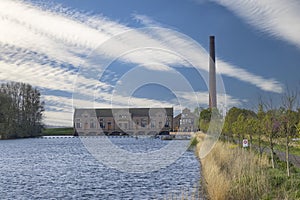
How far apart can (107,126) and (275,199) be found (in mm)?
121732

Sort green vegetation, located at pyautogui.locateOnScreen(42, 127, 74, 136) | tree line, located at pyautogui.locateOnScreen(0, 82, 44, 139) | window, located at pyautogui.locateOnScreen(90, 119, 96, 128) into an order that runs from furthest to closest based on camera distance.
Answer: green vegetation, located at pyautogui.locateOnScreen(42, 127, 74, 136), window, located at pyautogui.locateOnScreen(90, 119, 96, 128), tree line, located at pyautogui.locateOnScreen(0, 82, 44, 139)

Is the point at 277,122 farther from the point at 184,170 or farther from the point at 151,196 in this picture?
the point at 184,170

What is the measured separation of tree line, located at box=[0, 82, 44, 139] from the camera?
101m

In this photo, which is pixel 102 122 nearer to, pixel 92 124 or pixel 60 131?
pixel 92 124

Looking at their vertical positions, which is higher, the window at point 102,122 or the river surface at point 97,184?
the window at point 102,122

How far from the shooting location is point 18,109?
104562 mm

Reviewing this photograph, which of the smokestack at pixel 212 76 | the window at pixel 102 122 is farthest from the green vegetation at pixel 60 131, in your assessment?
the smokestack at pixel 212 76

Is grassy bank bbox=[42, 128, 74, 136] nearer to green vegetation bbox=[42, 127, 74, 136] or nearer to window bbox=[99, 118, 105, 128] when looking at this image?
green vegetation bbox=[42, 127, 74, 136]

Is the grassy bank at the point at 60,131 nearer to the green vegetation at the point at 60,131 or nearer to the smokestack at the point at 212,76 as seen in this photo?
the green vegetation at the point at 60,131

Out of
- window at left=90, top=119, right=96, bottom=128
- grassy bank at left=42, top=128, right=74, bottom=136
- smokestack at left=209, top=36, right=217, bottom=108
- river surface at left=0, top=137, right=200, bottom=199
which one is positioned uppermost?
smokestack at left=209, top=36, right=217, bottom=108

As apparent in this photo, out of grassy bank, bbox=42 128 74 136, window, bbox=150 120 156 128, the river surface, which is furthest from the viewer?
grassy bank, bbox=42 128 74 136

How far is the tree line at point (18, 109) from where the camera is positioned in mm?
100750

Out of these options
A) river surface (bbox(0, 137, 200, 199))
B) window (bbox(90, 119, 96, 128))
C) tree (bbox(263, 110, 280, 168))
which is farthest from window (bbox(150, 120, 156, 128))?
tree (bbox(263, 110, 280, 168))

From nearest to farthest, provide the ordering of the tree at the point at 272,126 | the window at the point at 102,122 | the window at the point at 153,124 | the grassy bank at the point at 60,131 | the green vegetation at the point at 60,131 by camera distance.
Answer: the tree at the point at 272,126 < the window at the point at 153,124 < the window at the point at 102,122 < the green vegetation at the point at 60,131 < the grassy bank at the point at 60,131
